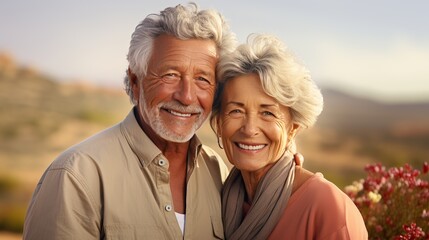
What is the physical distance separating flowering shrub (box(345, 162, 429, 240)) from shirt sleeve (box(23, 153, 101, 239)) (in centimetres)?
201

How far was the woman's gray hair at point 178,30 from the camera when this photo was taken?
3381 mm

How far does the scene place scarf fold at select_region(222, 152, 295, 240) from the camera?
10.9 feet

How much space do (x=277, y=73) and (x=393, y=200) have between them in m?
1.66

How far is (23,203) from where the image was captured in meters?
12.9

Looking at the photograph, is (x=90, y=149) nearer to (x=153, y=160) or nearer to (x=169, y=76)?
(x=153, y=160)

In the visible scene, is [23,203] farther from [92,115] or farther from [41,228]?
[41,228]

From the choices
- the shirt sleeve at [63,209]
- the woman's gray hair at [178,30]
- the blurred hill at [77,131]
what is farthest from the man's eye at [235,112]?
the blurred hill at [77,131]

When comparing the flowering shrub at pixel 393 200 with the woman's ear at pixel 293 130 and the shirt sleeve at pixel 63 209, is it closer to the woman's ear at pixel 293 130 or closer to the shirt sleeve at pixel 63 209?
the woman's ear at pixel 293 130

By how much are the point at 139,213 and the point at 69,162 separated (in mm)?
445

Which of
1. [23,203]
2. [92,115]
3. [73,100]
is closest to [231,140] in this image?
[23,203]

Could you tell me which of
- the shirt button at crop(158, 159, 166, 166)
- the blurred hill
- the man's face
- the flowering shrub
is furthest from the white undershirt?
the blurred hill

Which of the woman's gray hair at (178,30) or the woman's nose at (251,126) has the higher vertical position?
the woman's gray hair at (178,30)

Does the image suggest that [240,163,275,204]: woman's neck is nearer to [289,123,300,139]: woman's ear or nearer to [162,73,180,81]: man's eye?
[289,123,300,139]: woman's ear

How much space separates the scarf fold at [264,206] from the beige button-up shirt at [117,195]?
0.10 m
